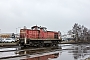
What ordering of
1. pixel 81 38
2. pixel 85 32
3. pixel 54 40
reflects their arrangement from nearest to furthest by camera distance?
pixel 54 40
pixel 81 38
pixel 85 32

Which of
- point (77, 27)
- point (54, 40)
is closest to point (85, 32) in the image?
point (77, 27)

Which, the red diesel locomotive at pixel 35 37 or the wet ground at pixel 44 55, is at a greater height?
the red diesel locomotive at pixel 35 37

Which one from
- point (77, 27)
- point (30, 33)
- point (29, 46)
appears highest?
point (77, 27)

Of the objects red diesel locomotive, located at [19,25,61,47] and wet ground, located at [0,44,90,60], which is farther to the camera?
red diesel locomotive, located at [19,25,61,47]

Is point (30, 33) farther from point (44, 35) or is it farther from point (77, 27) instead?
point (77, 27)

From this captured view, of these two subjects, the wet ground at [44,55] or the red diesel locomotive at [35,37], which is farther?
the red diesel locomotive at [35,37]

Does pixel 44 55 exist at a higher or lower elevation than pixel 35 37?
lower

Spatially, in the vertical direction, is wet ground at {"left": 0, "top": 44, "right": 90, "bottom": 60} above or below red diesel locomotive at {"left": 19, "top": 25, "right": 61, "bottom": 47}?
below

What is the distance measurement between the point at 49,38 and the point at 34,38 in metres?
4.34

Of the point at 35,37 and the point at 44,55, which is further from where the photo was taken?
the point at 35,37

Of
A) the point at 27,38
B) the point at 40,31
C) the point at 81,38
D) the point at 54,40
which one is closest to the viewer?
the point at 27,38

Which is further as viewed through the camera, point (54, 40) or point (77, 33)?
point (77, 33)

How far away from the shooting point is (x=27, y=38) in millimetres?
33062

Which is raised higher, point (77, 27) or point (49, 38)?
point (77, 27)
